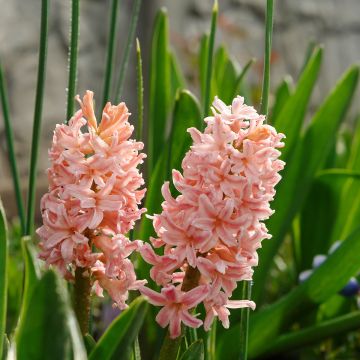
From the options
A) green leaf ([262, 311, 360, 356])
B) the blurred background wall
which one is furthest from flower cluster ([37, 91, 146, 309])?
the blurred background wall

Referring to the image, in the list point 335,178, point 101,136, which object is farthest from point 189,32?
point 101,136

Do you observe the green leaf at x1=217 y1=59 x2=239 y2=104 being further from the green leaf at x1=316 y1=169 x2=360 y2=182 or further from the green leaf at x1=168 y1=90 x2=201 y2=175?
the green leaf at x1=168 y1=90 x2=201 y2=175

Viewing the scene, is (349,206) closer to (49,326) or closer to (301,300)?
(301,300)

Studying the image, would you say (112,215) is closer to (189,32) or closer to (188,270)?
(188,270)

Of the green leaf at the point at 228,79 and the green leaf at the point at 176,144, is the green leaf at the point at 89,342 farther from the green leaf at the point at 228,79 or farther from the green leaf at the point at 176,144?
the green leaf at the point at 228,79

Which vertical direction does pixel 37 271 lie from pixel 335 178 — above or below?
below

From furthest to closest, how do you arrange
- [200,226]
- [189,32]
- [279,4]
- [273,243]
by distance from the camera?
1. [279,4]
2. [189,32]
3. [273,243]
4. [200,226]

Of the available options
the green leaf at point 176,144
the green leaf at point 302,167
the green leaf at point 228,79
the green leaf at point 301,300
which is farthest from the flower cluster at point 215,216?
the green leaf at point 228,79
